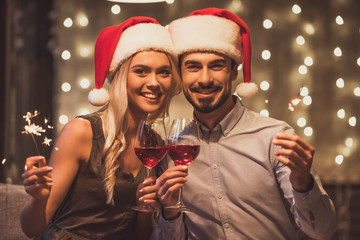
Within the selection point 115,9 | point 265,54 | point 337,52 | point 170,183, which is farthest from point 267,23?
point 170,183

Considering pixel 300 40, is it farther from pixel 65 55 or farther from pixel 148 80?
pixel 148 80

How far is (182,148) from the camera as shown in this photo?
69.5 inches

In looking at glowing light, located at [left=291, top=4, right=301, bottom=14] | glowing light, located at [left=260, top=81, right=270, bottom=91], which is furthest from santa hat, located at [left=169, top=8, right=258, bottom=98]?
glowing light, located at [left=291, top=4, right=301, bottom=14]

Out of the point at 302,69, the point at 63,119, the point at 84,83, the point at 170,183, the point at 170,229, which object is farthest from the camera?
the point at 302,69

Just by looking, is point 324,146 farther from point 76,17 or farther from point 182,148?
point 182,148

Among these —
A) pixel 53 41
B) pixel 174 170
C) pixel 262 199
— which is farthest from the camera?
pixel 53 41

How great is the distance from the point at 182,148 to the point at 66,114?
7.32 ft

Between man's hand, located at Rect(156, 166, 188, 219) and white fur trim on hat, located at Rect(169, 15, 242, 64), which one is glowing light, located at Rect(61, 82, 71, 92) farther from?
man's hand, located at Rect(156, 166, 188, 219)

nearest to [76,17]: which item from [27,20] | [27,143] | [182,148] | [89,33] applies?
[89,33]

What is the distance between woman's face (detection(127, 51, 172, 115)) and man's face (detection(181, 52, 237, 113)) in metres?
0.09

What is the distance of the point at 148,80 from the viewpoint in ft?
7.08

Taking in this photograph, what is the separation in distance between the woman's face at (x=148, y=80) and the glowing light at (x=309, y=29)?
86.7 inches

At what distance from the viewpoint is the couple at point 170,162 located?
81.5 inches

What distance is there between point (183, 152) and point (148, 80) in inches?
19.8
